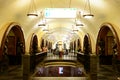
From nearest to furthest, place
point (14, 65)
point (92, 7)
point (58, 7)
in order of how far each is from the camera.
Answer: point (92, 7) < point (58, 7) < point (14, 65)

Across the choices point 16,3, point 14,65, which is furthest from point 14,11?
point 14,65

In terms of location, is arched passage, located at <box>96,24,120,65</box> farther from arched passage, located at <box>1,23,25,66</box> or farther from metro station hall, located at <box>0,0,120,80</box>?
arched passage, located at <box>1,23,25,66</box>

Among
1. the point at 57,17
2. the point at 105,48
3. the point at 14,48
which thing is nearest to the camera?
the point at 57,17

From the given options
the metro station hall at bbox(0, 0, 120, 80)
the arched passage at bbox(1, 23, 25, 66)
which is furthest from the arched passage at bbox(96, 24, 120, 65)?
the arched passage at bbox(1, 23, 25, 66)

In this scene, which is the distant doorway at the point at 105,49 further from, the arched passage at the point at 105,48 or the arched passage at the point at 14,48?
the arched passage at the point at 14,48

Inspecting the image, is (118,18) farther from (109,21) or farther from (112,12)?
(109,21)

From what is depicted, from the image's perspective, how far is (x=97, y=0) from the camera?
44.5ft

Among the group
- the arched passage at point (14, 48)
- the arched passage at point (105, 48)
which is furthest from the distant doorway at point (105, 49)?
the arched passage at point (14, 48)

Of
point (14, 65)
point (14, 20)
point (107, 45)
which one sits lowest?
point (14, 65)

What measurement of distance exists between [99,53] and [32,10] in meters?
7.78

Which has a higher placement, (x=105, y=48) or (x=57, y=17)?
(x=57, y=17)

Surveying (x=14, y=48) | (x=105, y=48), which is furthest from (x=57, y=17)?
(x=105, y=48)

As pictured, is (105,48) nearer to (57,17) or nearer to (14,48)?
(57,17)

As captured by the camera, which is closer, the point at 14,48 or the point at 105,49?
the point at 14,48
